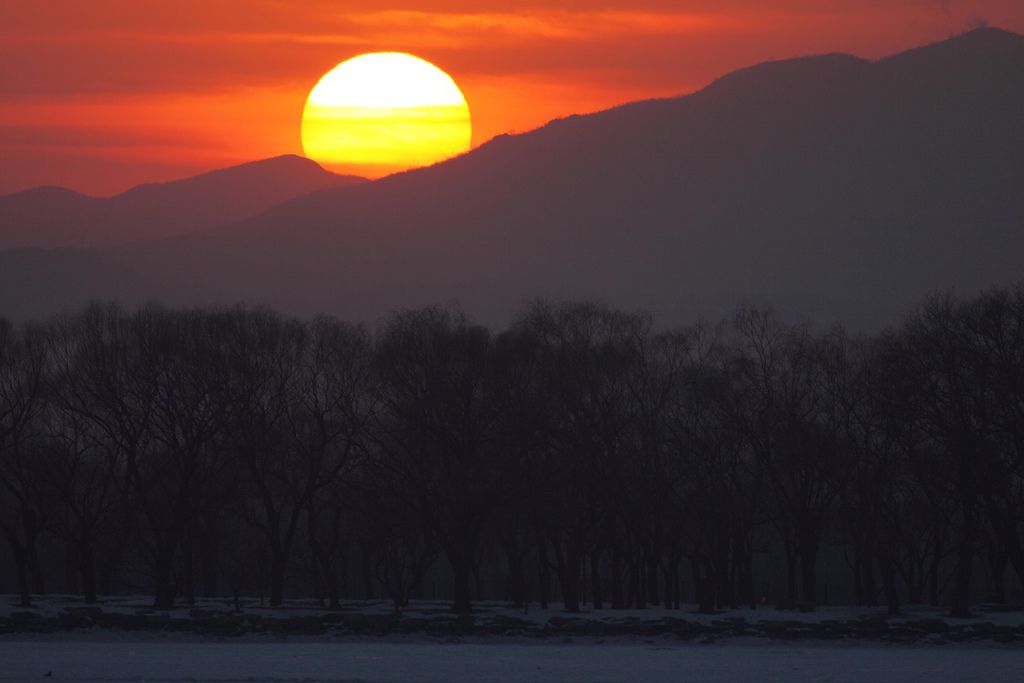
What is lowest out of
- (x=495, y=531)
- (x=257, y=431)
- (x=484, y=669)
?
(x=484, y=669)

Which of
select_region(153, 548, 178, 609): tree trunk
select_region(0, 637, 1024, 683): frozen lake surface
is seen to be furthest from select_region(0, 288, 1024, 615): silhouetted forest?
select_region(0, 637, 1024, 683): frozen lake surface

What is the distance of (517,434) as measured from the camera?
2312 inches

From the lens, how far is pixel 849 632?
48.2m

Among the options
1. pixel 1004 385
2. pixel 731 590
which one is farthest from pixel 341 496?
pixel 1004 385

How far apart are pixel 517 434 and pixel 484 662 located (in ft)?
67.0

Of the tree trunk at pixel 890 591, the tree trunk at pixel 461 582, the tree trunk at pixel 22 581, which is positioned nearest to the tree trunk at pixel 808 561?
the tree trunk at pixel 890 591

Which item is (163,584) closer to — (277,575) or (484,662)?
(277,575)

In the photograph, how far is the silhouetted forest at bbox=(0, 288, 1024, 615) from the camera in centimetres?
5738

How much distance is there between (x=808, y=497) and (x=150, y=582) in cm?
4646

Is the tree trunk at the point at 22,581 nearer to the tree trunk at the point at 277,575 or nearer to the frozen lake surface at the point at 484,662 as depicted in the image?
the tree trunk at the point at 277,575

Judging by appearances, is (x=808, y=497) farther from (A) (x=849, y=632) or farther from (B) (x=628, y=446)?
(A) (x=849, y=632)

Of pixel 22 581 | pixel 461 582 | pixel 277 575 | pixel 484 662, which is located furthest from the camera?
pixel 277 575

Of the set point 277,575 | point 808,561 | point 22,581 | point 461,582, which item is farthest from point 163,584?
point 808,561

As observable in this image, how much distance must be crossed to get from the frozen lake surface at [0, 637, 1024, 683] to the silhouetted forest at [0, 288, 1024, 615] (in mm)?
12281
